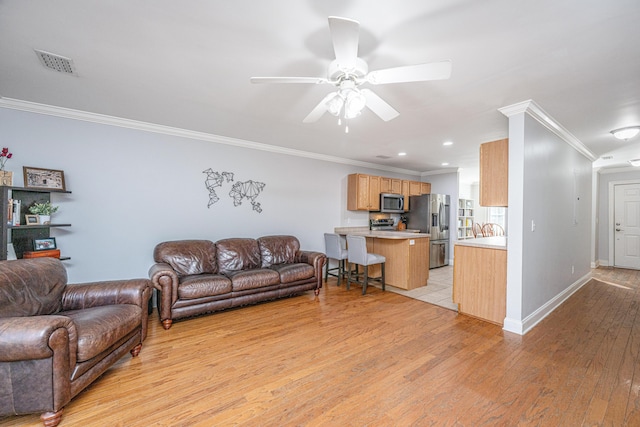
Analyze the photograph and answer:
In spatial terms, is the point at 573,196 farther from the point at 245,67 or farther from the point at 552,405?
the point at 245,67

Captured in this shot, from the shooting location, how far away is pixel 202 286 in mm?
3203

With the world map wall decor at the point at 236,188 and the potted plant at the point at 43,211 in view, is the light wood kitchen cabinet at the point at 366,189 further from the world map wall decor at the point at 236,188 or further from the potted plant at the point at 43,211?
the potted plant at the point at 43,211

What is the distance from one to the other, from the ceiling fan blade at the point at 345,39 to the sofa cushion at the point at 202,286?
2807 mm

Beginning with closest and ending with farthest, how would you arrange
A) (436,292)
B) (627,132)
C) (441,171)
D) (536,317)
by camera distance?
1. (536,317)
2. (627,132)
3. (436,292)
4. (441,171)

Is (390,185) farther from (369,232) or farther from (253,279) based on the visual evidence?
(253,279)

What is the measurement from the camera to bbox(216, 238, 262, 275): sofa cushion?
3918 mm

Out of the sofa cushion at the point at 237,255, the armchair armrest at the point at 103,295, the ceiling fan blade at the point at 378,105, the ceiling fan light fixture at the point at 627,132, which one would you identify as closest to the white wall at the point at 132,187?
the sofa cushion at the point at 237,255

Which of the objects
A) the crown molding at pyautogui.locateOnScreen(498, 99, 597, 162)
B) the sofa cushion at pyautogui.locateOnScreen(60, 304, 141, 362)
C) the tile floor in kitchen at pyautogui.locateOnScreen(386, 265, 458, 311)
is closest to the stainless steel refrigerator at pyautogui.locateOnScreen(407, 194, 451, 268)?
the tile floor in kitchen at pyautogui.locateOnScreen(386, 265, 458, 311)

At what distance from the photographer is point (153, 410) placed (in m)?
1.73

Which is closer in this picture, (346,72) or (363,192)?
(346,72)

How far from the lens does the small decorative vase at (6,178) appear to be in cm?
268

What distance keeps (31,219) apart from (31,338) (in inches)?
81.6

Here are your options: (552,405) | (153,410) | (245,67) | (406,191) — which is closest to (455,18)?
(245,67)

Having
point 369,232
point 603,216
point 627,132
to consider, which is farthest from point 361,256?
point 603,216
